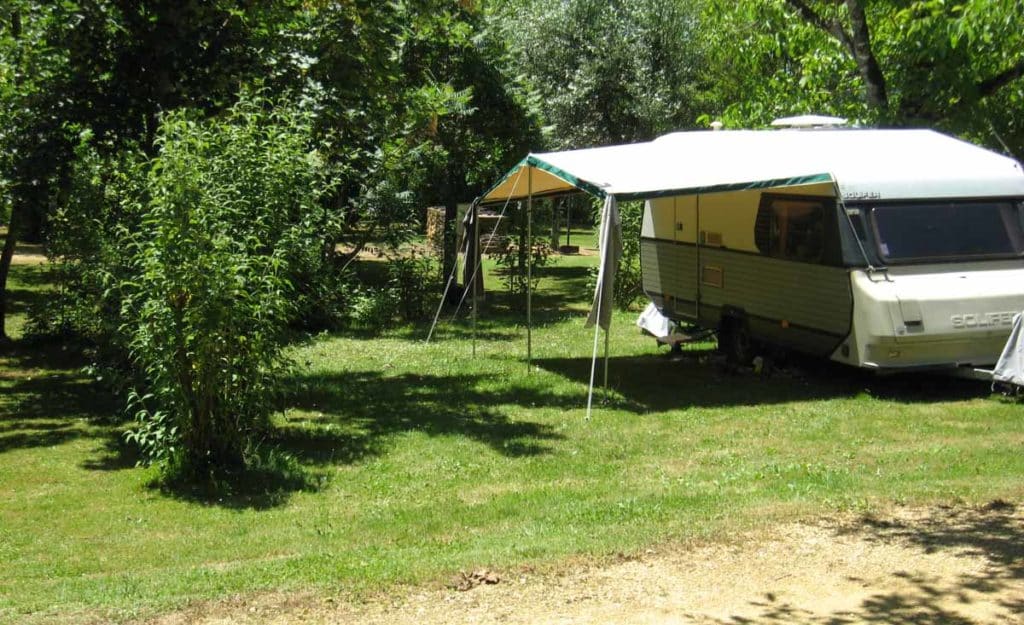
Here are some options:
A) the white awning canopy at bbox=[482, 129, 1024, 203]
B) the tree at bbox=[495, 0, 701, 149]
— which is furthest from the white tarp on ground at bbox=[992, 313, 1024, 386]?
the tree at bbox=[495, 0, 701, 149]

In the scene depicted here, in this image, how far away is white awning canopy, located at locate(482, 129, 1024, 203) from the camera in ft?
36.7

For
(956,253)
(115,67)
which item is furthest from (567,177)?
(115,67)

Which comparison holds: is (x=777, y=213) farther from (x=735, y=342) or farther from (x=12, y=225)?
(x=12, y=225)

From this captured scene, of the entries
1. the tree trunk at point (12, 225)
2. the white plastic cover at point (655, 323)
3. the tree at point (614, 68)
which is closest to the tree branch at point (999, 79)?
the white plastic cover at point (655, 323)

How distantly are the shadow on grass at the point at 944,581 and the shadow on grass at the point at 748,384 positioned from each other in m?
4.49

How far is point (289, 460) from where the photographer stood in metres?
9.01

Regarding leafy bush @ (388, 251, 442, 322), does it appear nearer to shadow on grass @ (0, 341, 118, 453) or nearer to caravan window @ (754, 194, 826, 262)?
shadow on grass @ (0, 341, 118, 453)

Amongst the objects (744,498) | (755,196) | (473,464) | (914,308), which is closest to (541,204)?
(755,196)

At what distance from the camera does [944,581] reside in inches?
226

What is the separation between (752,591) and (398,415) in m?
6.00

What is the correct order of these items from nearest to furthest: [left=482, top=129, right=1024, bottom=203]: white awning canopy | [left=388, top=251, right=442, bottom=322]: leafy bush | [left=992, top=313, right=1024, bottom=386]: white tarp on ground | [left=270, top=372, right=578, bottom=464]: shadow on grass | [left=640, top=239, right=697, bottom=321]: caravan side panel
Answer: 1. [left=270, top=372, right=578, bottom=464]: shadow on grass
2. [left=992, top=313, right=1024, bottom=386]: white tarp on ground
3. [left=482, top=129, right=1024, bottom=203]: white awning canopy
4. [left=640, top=239, right=697, bottom=321]: caravan side panel
5. [left=388, top=251, right=442, bottom=322]: leafy bush

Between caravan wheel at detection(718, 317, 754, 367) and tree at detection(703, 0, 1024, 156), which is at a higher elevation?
tree at detection(703, 0, 1024, 156)

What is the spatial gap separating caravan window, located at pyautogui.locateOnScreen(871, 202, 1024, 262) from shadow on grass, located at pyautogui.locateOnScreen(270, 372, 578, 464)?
11.7 feet

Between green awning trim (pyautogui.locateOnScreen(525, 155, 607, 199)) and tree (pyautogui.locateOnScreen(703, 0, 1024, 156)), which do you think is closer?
green awning trim (pyautogui.locateOnScreen(525, 155, 607, 199))
